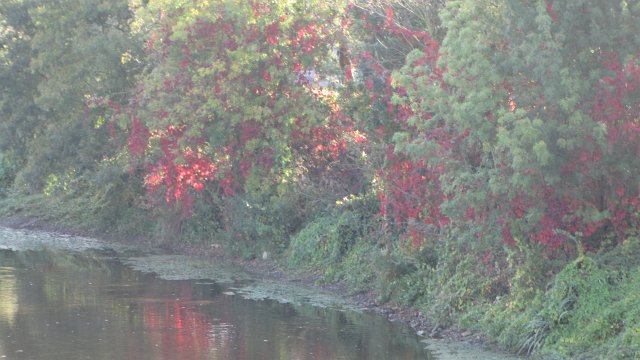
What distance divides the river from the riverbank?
334 mm

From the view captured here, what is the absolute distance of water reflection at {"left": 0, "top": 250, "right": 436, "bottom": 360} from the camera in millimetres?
15227

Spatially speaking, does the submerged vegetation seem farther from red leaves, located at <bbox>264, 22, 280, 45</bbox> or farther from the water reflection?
the water reflection

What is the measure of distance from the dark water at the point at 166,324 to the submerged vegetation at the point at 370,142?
5.44 feet

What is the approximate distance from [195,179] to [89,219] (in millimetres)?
7773

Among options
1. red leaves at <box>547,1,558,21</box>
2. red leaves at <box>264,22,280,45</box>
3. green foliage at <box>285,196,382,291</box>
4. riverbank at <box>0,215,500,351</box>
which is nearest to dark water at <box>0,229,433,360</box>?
riverbank at <box>0,215,500,351</box>

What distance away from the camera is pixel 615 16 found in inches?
591

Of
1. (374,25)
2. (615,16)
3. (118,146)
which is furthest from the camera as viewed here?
(118,146)

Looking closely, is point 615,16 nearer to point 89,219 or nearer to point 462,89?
point 462,89

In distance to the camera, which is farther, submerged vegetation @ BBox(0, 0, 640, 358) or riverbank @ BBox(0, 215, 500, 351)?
riverbank @ BBox(0, 215, 500, 351)

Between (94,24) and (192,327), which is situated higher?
(94,24)

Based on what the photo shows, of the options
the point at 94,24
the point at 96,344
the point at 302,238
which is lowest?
the point at 96,344

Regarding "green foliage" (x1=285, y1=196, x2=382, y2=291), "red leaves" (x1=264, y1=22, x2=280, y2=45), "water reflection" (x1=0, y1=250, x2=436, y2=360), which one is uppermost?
"red leaves" (x1=264, y1=22, x2=280, y2=45)

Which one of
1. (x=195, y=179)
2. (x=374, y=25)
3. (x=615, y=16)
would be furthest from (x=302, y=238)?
(x=615, y=16)

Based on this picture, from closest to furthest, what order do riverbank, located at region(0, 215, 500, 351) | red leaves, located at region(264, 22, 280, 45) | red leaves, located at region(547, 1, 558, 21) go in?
red leaves, located at region(547, 1, 558, 21) → riverbank, located at region(0, 215, 500, 351) → red leaves, located at region(264, 22, 280, 45)
